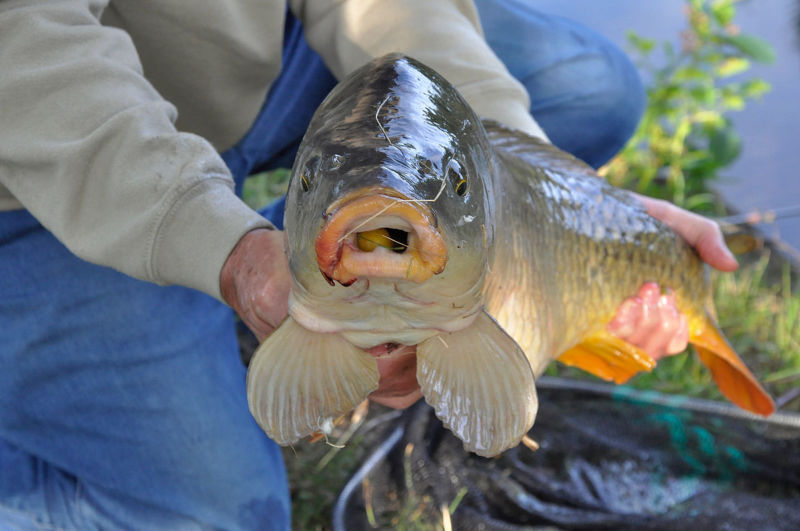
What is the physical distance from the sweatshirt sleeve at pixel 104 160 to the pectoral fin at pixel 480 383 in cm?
36

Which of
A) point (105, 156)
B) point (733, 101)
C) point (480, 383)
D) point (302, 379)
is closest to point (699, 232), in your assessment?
point (480, 383)

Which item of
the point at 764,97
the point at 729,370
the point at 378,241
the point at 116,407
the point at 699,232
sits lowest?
the point at 116,407

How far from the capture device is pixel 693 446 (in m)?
1.65

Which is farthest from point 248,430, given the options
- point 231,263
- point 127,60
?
point 127,60

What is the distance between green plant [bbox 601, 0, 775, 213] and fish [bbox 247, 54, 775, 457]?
1909 millimetres

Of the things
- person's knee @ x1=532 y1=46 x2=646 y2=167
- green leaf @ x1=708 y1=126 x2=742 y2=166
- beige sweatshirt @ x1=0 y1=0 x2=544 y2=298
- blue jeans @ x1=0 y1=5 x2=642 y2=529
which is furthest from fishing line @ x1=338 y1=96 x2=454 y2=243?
green leaf @ x1=708 y1=126 x2=742 y2=166

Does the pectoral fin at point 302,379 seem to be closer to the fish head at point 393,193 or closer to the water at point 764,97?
the fish head at point 393,193

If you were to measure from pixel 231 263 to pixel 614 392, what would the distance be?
41.8 inches

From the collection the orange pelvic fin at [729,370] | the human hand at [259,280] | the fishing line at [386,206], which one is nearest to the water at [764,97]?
the orange pelvic fin at [729,370]

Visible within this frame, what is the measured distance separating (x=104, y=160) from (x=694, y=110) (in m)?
2.34

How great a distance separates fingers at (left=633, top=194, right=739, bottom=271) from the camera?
131cm

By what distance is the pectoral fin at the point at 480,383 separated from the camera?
30.5 inches

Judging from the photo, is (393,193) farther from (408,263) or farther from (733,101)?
(733,101)

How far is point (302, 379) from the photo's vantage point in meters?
0.78
